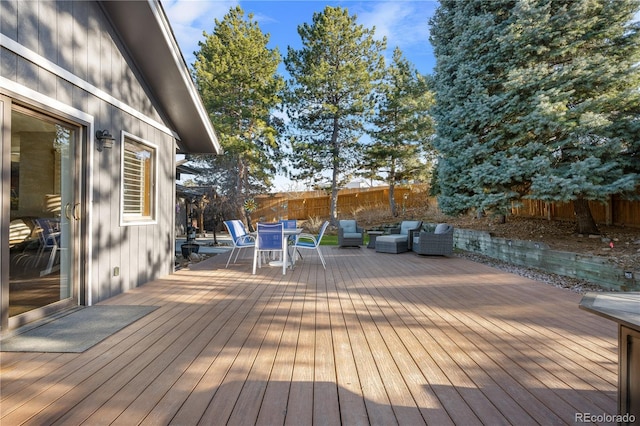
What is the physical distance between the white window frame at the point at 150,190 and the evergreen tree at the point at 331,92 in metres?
10.3

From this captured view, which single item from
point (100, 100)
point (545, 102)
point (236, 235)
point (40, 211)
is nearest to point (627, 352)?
point (40, 211)

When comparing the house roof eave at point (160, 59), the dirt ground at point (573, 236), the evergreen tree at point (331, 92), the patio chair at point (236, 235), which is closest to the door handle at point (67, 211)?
the house roof eave at point (160, 59)

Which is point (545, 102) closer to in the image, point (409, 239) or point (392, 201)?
point (409, 239)

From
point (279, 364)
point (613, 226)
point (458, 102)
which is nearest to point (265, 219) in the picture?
point (458, 102)

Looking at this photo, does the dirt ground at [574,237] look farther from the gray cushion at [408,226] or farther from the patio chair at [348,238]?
the patio chair at [348,238]

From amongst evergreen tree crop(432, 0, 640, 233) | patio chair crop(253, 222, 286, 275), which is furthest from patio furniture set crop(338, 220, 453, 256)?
patio chair crop(253, 222, 286, 275)

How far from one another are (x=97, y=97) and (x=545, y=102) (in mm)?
7339

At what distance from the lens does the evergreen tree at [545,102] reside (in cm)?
600

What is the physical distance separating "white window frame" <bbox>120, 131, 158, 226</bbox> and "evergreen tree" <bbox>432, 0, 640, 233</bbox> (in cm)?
643

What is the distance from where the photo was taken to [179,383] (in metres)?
2.05

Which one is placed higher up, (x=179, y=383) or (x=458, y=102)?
(x=458, y=102)

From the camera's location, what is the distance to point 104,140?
13.1 feet

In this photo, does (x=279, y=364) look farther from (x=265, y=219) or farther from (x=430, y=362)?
(x=265, y=219)

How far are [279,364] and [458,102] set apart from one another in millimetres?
7659
